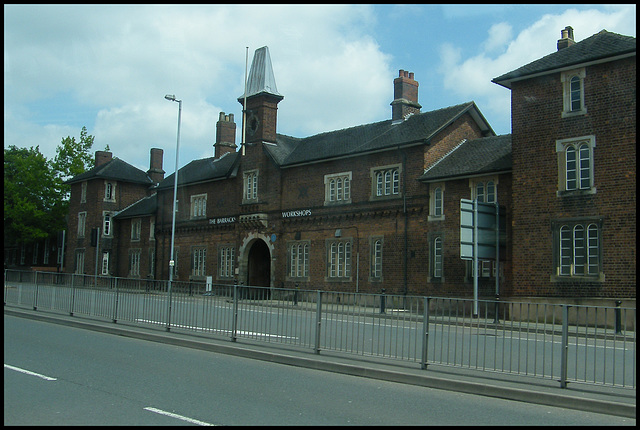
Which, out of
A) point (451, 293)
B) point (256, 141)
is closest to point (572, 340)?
point (451, 293)

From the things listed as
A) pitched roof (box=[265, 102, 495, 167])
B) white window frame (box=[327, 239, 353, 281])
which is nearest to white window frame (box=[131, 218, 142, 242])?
pitched roof (box=[265, 102, 495, 167])

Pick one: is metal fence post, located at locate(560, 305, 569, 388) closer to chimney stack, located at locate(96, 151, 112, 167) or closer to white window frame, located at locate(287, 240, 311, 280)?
white window frame, located at locate(287, 240, 311, 280)

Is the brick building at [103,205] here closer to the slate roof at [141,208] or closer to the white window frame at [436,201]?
the slate roof at [141,208]

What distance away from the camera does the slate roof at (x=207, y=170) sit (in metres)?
43.0

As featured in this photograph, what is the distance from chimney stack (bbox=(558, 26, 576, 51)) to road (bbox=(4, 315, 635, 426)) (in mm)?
22851

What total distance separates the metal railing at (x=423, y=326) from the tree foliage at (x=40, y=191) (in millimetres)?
49249

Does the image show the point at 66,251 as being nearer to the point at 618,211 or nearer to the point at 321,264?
the point at 321,264

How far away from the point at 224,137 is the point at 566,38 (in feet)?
91.0

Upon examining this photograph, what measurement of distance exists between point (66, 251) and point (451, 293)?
4488cm

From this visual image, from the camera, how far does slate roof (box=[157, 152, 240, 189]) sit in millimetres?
42997

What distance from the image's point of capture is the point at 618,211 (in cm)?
2311

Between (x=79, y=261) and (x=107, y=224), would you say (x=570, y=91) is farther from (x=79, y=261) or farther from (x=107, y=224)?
(x=79, y=261)

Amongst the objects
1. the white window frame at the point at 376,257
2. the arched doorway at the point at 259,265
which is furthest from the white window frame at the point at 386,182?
the arched doorway at the point at 259,265

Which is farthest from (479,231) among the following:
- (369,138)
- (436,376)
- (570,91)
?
(436,376)
